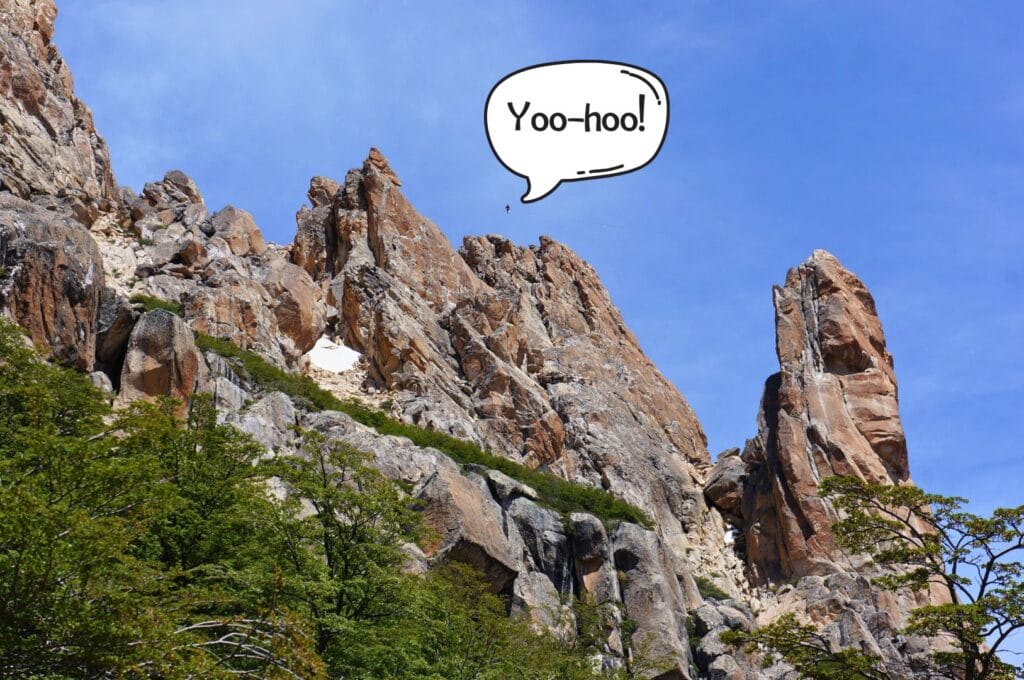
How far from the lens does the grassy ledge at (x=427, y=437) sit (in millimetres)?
46156

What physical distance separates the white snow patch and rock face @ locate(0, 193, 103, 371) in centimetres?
2064

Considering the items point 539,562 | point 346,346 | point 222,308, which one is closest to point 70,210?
point 222,308

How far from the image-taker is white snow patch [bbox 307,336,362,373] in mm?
58781

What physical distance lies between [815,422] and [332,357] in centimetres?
2692

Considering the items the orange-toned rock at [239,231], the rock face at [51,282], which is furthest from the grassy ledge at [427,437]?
the orange-toned rock at [239,231]

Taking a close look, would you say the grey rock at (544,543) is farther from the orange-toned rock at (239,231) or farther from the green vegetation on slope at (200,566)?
the orange-toned rock at (239,231)

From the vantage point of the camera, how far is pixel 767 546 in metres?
55.4

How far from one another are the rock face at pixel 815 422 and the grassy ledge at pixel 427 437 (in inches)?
304

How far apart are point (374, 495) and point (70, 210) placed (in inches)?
1182

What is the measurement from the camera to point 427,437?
48.4 metres

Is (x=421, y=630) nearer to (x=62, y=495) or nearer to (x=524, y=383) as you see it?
(x=62, y=495)

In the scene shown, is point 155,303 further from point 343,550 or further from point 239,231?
point 343,550

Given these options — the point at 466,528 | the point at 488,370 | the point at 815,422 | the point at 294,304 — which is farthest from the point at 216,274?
the point at 815,422

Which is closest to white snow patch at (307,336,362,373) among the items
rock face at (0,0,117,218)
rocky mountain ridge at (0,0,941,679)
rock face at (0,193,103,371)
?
rocky mountain ridge at (0,0,941,679)
